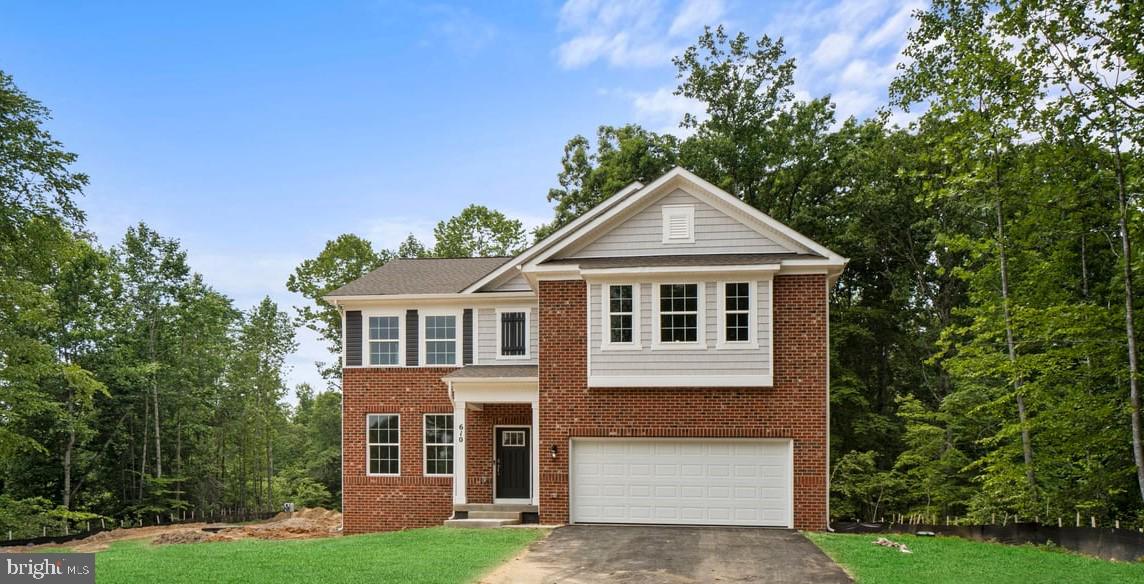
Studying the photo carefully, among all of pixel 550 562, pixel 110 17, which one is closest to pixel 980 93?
pixel 550 562

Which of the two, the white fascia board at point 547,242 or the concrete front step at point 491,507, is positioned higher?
the white fascia board at point 547,242

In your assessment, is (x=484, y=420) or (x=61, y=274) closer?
(x=484, y=420)

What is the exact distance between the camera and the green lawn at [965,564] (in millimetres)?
10562

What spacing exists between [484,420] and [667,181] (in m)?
7.46

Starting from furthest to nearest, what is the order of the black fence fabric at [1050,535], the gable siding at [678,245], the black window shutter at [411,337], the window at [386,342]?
the window at [386,342] → the black window shutter at [411,337] → the gable siding at [678,245] → the black fence fabric at [1050,535]

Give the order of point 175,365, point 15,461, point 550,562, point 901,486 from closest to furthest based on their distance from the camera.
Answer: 1. point 550,562
2. point 901,486
3. point 15,461
4. point 175,365

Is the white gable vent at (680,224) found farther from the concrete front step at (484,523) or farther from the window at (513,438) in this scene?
the concrete front step at (484,523)

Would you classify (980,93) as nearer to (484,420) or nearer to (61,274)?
(484,420)

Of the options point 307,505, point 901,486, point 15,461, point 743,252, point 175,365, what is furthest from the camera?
point 307,505

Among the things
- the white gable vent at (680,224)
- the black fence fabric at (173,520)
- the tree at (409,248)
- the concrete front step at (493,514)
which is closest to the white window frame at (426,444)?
the concrete front step at (493,514)

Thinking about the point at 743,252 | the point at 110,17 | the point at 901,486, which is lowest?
the point at 901,486

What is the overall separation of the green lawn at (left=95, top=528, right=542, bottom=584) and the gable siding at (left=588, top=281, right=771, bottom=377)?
365 centimetres

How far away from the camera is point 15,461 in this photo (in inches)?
1082

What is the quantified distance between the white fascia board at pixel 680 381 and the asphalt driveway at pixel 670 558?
2807 millimetres
